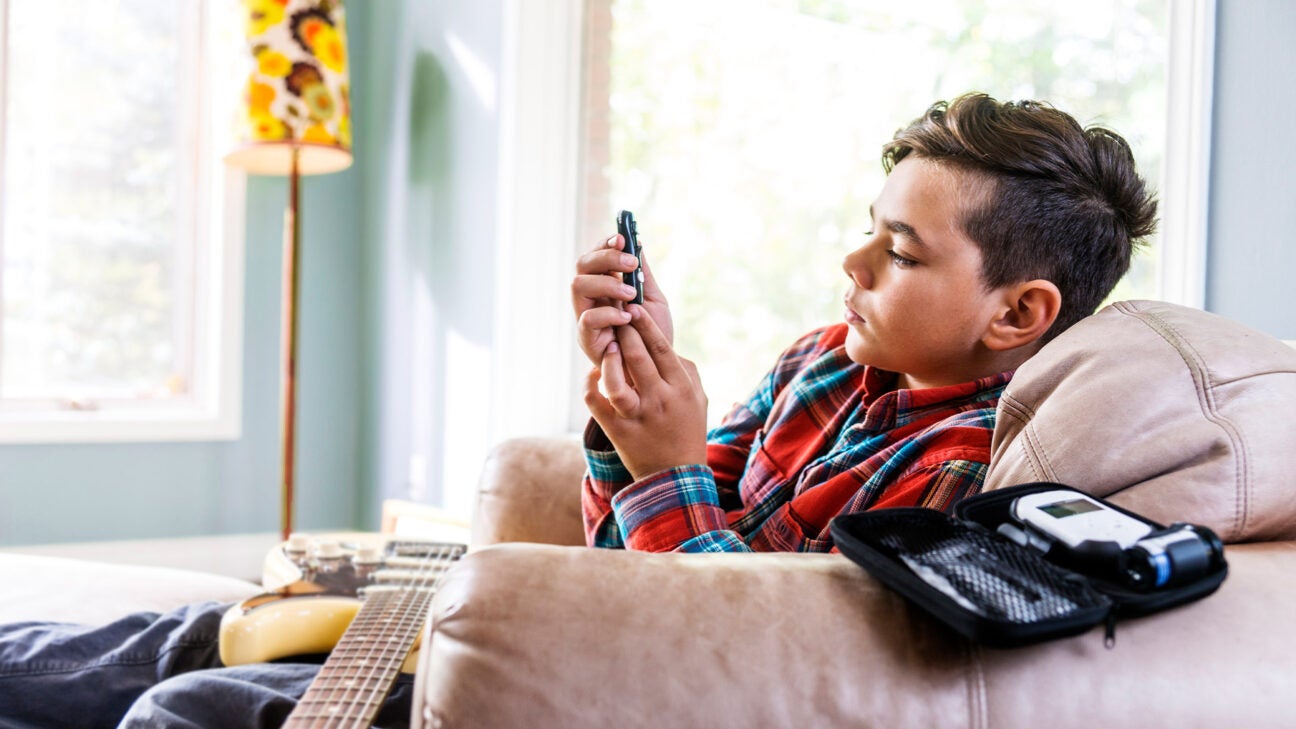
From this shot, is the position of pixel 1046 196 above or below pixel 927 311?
above

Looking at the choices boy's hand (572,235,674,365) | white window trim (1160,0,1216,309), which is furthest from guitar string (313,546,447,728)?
white window trim (1160,0,1216,309)

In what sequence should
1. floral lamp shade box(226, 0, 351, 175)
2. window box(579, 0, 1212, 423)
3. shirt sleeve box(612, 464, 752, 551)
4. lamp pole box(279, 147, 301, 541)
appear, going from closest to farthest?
shirt sleeve box(612, 464, 752, 551) < window box(579, 0, 1212, 423) < floral lamp shade box(226, 0, 351, 175) < lamp pole box(279, 147, 301, 541)

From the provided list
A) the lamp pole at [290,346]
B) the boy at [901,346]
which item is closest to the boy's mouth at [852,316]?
the boy at [901,346]

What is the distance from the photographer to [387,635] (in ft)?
3.64

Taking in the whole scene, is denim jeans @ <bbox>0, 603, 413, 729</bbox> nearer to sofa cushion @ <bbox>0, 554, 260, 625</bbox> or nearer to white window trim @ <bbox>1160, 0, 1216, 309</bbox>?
sofa cushion @ <bbox>0, 554, 260, 625</bbox>

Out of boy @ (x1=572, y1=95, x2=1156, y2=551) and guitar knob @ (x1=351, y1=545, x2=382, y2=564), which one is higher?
boy @ (x1=572, y1=95, x2=1156, y2=551)

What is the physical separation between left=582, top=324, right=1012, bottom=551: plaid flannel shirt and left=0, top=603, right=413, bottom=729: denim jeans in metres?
0.31

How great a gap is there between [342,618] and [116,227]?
244 centimetres

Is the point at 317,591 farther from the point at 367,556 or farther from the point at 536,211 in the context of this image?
the point at 536,211

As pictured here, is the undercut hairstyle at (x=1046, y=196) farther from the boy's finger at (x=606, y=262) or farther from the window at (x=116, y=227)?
the window at (x=116, y=227)

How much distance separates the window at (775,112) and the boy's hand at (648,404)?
35.1 inches

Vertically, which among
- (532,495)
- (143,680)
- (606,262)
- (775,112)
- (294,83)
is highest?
(294,83)

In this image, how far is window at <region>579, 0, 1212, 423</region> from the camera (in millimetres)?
1735

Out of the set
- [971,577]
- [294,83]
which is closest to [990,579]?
[971,577]
